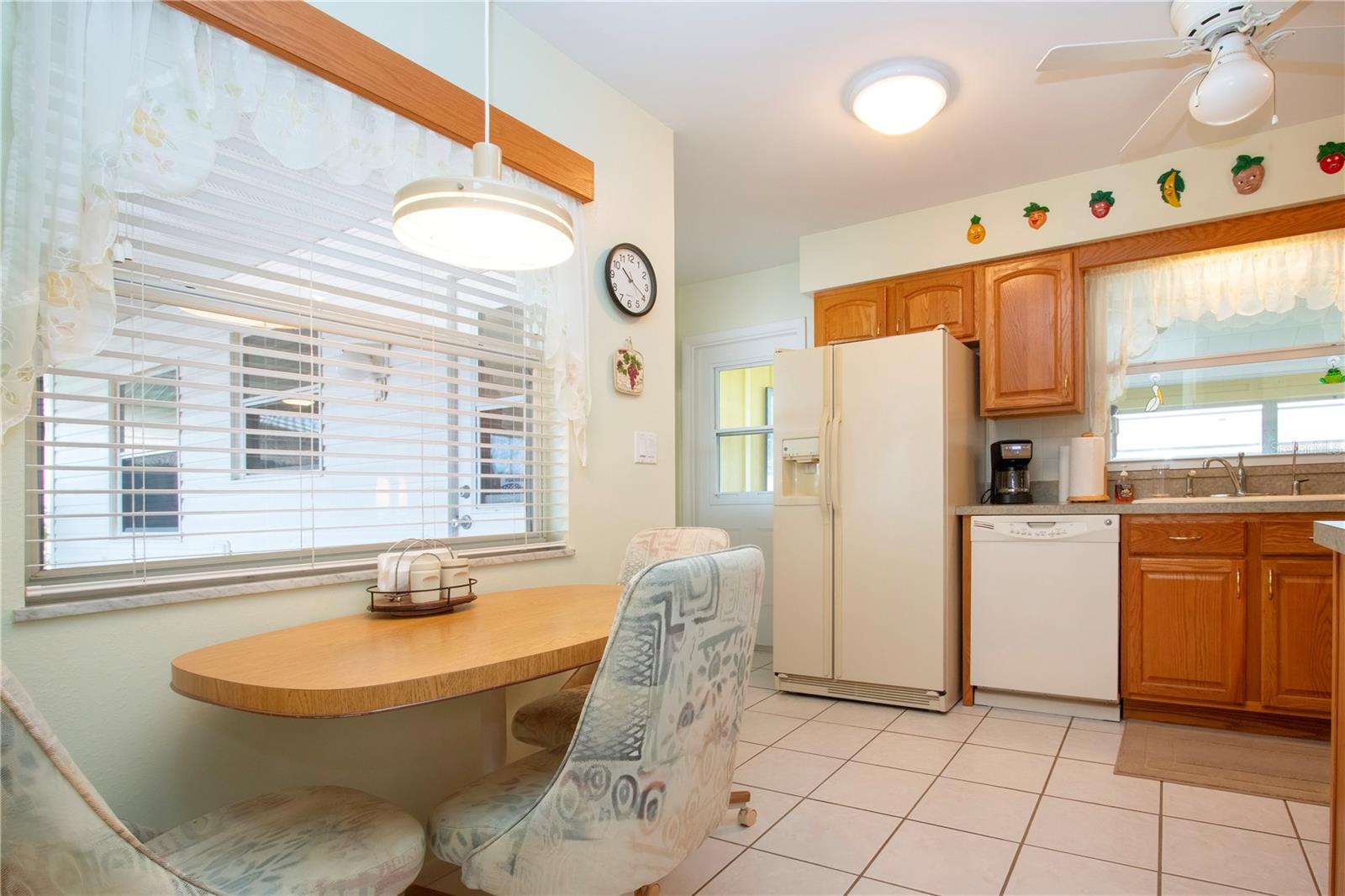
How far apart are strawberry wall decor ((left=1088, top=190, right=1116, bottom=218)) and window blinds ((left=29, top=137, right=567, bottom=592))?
285cm

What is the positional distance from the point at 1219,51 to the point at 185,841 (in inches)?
120

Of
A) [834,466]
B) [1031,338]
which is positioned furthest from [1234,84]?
[834,466]

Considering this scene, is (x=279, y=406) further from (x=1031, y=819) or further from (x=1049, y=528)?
(x=1049, y=528)

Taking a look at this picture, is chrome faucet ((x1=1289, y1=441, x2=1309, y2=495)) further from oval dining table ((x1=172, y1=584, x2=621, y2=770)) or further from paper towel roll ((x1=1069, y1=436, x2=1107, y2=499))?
oval dining table ((x1=172, y1=584, x2=621, y2=770))

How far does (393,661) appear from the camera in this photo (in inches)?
46.2

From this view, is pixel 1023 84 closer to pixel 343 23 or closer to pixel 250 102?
pixel 343 23

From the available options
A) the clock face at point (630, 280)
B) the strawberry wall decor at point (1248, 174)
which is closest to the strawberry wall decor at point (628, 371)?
the clock face at point (630, 280)

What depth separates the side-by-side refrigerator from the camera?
3.21m

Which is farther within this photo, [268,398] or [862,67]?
[862,67]

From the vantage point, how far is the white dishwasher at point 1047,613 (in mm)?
3020

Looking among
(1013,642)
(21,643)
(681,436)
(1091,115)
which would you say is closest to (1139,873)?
(1013,642)

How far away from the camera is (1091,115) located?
285 centimetres

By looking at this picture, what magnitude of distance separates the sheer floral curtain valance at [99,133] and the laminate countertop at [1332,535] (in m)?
2.26

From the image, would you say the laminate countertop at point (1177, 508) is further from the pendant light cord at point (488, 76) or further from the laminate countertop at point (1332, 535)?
the pendant light cord at point (488, 76)
